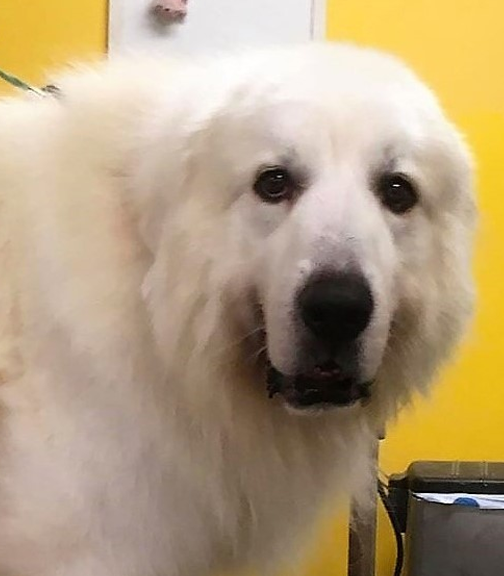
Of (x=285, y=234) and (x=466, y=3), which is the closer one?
Result: (x=285, y=234)

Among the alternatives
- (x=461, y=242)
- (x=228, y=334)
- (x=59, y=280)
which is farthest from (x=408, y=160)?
(x=59, y=280)

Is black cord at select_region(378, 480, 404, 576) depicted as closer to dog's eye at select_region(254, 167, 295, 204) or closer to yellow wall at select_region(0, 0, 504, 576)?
yellow wall at select_region(0, 0, 504, 576)

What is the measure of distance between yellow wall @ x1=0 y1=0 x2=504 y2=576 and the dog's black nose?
3.70 feet

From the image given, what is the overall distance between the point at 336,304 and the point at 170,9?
4.17 feet

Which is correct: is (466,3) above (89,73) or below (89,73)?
above

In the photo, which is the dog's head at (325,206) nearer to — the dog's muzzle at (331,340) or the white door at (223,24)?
the dog's muzzle at (331,340)

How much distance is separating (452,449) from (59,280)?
126 cm

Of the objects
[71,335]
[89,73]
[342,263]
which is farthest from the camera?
[89,73]

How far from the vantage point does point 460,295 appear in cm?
106

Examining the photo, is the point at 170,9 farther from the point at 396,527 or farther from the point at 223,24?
the point at 396,527

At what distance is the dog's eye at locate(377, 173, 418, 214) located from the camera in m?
0.96

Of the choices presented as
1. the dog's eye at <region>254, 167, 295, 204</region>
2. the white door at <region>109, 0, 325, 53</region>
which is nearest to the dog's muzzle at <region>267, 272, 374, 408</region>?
the dog's eye at <region>254, 167, 295, 204</region>

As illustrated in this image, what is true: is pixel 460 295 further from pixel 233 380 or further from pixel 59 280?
pixel 59 280

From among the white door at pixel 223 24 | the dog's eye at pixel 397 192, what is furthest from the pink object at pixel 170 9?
the dog's eye at pixel 397 192
